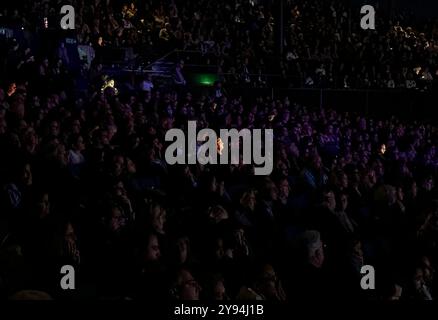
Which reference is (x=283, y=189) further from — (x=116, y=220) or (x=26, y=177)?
(x=26, y=177)

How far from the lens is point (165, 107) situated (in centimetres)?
1006

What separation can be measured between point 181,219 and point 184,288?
1699mm

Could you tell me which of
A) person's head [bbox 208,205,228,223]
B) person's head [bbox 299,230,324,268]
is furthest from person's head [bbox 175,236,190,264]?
person's head [bbox 299,230,324,268]

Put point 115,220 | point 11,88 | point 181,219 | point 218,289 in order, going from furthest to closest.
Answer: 1. point 11,88
2. point 181,219
3. point 115,220
4. point 218,289

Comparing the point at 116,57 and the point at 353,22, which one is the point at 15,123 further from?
the point at 353,22

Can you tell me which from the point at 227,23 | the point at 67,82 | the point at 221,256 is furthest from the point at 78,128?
the point at 227,23

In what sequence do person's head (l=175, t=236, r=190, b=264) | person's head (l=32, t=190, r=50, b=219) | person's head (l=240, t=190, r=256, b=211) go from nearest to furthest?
person's head (l=175, t=236, r=190, b=264) < person's head (l=32, t=190, r=50, b=219) < person's head (l=240, t=190, r=256, b=211)

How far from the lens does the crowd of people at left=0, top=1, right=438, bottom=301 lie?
396 centimetres

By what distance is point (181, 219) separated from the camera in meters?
5.13

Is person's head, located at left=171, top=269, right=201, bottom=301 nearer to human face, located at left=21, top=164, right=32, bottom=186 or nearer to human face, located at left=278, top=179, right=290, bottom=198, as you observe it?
human face, located at left=21, top=164, right=32, bottom=186

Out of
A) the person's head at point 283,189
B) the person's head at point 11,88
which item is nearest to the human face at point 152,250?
the person's head at point 283,189

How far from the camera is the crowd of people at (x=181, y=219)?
13.0 ft

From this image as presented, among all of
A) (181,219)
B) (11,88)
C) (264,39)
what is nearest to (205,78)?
(264,39)
